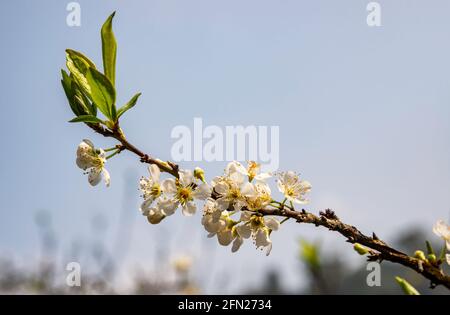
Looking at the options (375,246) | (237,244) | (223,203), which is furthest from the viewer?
(237,244)

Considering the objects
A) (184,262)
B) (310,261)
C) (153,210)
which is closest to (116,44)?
(153,210)

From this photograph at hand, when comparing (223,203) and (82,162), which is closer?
(223,203)

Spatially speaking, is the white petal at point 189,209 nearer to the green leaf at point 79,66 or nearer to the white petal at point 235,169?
the white petal at point 235,169

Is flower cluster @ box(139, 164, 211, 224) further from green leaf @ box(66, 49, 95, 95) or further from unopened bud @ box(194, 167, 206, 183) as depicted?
green leaf @ box(66, 49, 95, 95)

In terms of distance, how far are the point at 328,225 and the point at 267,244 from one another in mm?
237

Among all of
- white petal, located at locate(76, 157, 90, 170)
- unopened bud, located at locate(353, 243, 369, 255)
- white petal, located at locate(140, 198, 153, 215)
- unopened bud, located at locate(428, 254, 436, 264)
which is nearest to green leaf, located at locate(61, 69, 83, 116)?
white petal, located at locate(76, 157, 90, 170)

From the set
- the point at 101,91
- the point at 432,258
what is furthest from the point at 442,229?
the point at 101,91

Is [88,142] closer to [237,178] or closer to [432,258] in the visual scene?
[237,178]

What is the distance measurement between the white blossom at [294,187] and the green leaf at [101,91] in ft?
1.38

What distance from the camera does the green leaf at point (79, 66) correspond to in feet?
3.34

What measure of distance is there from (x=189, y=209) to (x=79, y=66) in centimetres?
37

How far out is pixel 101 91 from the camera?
1.02 m

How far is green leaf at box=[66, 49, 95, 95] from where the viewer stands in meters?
1.02
